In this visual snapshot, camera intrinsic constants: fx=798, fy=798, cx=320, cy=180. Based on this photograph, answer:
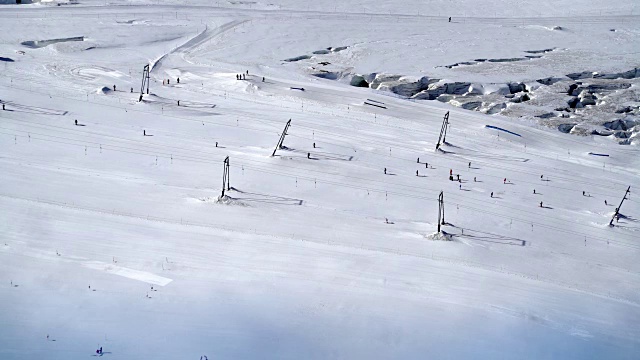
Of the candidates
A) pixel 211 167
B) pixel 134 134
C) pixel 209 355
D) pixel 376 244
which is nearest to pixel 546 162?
pixel 376 244

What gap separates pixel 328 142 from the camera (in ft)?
164

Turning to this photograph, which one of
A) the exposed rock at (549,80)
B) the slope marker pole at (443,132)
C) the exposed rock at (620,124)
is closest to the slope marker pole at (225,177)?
the slope marker pole at (443,132)

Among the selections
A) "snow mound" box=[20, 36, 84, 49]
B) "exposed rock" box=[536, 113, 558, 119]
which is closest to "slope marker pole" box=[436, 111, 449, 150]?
"exposed rock" box=[536, 113, 558, 119]

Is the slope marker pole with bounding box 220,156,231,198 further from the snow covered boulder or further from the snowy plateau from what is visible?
the snow covered boulder

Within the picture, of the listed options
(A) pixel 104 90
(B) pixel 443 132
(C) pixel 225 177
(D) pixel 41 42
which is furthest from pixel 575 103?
(D) pixel 41 42

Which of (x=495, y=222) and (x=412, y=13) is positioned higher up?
(x=412, y=13)

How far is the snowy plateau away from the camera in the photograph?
3078 centimetres

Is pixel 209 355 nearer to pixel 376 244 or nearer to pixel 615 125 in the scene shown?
pixel 376 244

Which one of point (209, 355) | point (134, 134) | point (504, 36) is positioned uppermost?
point (504, 36)

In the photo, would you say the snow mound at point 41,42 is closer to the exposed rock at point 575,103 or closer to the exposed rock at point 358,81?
the exposed rock at point 358,81

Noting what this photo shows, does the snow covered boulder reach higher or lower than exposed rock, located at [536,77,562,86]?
lower

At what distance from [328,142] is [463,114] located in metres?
12.3

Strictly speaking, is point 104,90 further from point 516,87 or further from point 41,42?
point 516,87

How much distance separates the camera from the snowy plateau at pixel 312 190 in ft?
101
